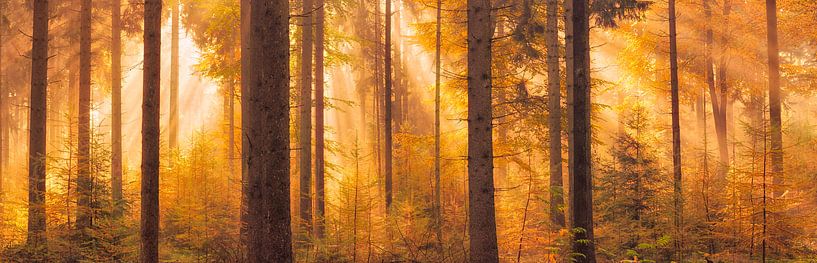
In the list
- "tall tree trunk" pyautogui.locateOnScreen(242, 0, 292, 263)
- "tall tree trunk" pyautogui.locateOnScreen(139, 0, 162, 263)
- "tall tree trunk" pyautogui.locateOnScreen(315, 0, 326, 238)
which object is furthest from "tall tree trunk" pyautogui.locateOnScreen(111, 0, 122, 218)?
"tall tree trunk" pyautogui.locateOnScreen(242, 0, 292, 263)

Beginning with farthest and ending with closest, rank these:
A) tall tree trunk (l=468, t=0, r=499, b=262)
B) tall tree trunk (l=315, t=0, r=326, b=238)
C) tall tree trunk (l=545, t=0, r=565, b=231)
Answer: tall tree trunk (l=315, t=0, r=326, b=238) < tall tree trunk (l=545, t=0, r=565, b=231) < tall tree trunk (l=468, t=0, r=499, b=262)

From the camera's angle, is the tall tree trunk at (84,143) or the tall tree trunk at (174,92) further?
the tall tree trunk at (174,92)

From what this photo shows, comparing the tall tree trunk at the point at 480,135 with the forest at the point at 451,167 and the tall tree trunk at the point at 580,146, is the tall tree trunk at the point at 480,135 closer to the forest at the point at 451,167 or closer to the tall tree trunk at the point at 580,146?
the forest at the point at 451,167

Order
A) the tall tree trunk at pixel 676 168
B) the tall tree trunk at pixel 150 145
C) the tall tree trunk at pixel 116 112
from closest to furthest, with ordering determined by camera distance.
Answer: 1. the tall tree trunk at pixel 150 145
2. the tall tree trunk at pixel 676 168
3. the tall tree trunk at pixel 116 112

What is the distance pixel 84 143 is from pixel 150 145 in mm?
5628

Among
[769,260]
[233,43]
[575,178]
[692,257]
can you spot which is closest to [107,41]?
[233,43]

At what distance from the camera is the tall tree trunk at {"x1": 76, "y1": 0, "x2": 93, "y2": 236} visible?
1146cm

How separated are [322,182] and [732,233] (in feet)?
34.9

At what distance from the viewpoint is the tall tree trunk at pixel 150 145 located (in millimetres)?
9789

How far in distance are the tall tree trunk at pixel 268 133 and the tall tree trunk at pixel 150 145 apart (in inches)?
95.8

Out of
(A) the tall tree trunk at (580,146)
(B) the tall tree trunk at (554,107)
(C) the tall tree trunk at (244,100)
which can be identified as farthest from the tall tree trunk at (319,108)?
(A) the tall tree trunk at (580,146)

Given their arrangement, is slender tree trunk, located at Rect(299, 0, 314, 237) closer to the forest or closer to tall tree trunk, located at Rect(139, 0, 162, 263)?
the forest

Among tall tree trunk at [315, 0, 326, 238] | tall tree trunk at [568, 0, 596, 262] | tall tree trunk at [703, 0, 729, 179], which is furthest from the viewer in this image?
tall tree trunk at [703, 0, 729, 179]

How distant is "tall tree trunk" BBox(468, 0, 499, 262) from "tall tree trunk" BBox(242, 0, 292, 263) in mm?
3681
